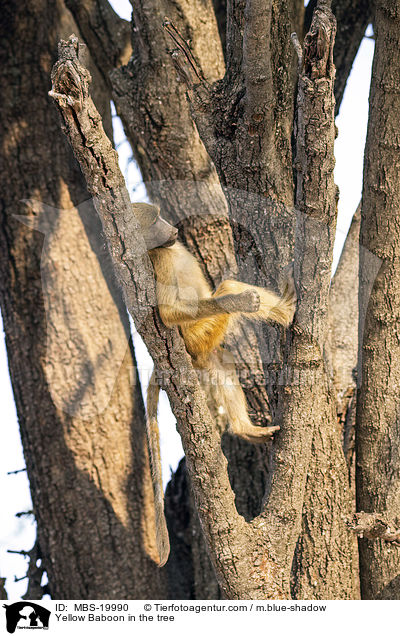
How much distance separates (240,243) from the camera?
215 cm

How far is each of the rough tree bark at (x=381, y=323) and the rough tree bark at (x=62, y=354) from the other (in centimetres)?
124

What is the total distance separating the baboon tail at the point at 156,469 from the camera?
189 centimetres

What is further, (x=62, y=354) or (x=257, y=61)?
(x=62, y=354)

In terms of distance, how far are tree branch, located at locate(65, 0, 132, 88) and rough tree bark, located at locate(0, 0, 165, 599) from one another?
117 mm

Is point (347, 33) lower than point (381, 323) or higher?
higher

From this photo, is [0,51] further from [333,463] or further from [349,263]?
[333,463]

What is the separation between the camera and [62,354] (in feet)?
9.93

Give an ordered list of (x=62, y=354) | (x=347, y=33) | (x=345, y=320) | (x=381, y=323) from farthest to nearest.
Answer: (x=62, y=354), (x=347, y=33), (x=345, y=320), (x=381, y=323)

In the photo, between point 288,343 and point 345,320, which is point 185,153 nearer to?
point 345,320

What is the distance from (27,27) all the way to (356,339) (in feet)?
7.27

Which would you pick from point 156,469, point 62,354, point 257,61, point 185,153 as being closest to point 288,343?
point 156,469
